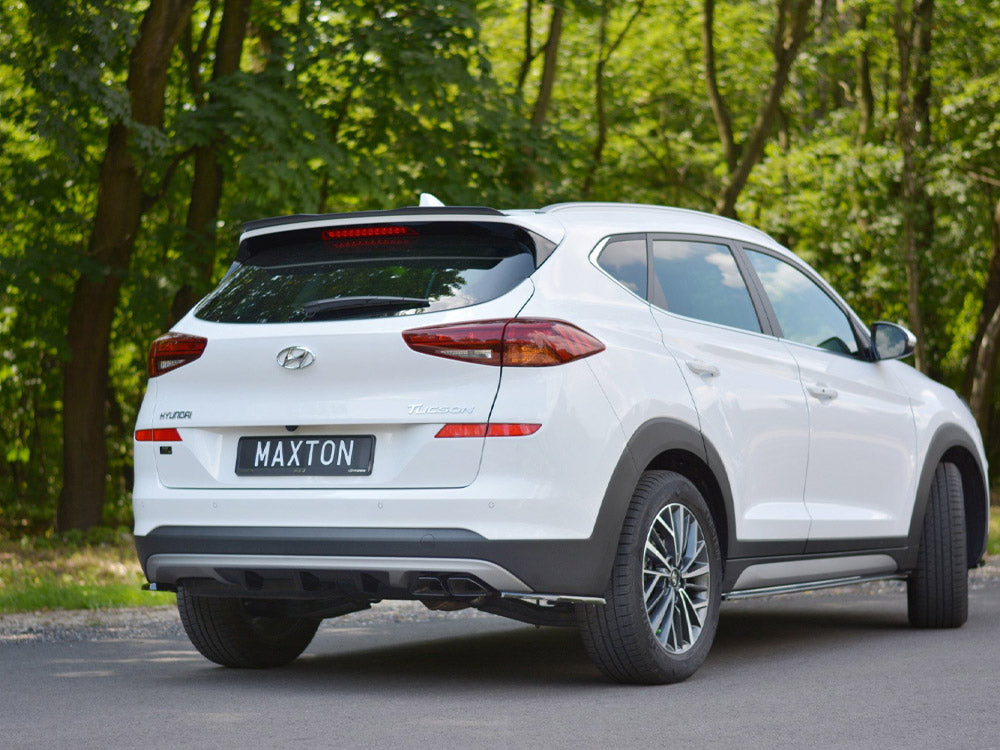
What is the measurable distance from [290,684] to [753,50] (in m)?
23.0

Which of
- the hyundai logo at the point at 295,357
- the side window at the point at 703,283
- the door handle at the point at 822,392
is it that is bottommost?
the door handle at the point at 822,392

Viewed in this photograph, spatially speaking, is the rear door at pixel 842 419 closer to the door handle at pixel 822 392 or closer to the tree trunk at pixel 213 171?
the door handle at pixel 822 392

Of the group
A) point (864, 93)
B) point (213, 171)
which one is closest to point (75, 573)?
point (213, 171)

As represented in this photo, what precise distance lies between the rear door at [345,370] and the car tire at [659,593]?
741 mm

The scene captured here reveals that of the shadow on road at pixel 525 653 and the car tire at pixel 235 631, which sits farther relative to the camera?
the car tire at pixel 235 631

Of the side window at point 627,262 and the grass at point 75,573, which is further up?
the side window at point 627,262

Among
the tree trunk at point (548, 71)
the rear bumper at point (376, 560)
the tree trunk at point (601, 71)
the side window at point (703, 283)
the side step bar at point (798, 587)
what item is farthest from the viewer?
the tree trunk at point (601, 71)

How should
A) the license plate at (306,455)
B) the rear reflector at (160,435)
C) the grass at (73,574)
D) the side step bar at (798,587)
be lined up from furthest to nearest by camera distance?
the grass at (73,574) < the side step bar at (798,587) < the rear reflector at (160,435) < the license plate at (306,455)

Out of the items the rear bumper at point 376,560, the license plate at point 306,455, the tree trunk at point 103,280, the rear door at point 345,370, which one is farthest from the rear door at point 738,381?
the tree trunk at point 103,280

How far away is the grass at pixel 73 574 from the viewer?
9.34 m

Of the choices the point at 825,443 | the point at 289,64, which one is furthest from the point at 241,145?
the point at 825,443

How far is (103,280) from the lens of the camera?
14578mm

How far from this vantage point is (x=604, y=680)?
19.8ft

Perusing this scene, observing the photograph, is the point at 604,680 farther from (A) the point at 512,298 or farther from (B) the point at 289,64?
(B) the point at 289,64
